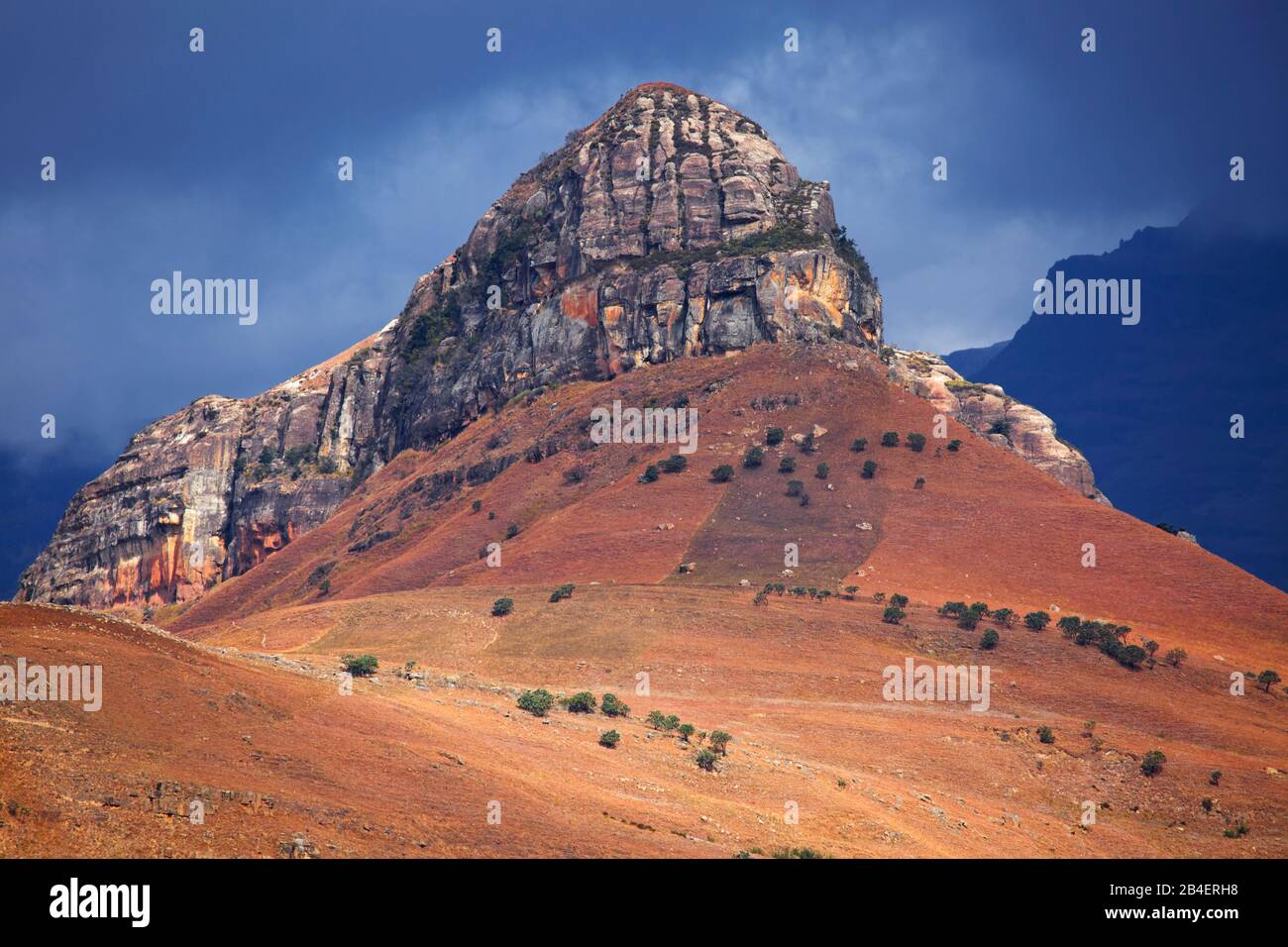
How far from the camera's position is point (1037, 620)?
7562 centimetres

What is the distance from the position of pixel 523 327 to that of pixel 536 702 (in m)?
80.0

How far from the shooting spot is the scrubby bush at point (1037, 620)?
7550 cm

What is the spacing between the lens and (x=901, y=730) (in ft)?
203

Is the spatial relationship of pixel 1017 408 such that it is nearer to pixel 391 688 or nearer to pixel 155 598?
pixel 155 598

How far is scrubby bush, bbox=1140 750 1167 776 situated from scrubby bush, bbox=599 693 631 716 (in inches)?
950

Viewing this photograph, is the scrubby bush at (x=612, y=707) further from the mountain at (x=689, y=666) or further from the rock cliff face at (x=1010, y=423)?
the rock cliff face at (x=1010, y=423)
